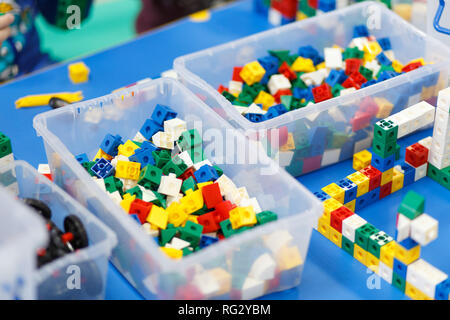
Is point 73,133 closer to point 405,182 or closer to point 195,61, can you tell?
point 195,61

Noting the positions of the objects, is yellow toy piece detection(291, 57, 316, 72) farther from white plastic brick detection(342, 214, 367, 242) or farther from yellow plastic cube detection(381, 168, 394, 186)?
white plastic brick detection(342, 214, 367, 242)

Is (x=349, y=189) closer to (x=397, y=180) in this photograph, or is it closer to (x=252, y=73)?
(x=397, y=180)

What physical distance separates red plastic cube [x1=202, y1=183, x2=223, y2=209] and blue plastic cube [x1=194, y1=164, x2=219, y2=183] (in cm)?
5

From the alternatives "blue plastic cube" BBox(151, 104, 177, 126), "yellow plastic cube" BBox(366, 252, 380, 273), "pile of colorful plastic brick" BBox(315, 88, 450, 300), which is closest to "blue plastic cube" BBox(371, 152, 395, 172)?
"pile of colorful plastic brick" BBox(315, 88, 450, 300)

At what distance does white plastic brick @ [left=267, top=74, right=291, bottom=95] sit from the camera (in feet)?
5.29

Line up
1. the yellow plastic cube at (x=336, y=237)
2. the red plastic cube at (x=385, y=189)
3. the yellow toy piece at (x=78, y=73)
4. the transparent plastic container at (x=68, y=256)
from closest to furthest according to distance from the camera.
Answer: the transparent plastic container at (x=68, y=256), the yellow plastic cube at (x=336, y=237), the red plastic cube at (x=385, y=189), the yellow toy piece at (x=78, y=73)

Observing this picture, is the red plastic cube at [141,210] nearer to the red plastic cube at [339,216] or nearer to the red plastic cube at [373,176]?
the red plastic cube at [339,216]

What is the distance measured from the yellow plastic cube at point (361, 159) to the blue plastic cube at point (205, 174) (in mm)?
325

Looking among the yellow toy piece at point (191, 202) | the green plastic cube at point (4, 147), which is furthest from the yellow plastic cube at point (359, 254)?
the green plastic cube at point (4, 147)

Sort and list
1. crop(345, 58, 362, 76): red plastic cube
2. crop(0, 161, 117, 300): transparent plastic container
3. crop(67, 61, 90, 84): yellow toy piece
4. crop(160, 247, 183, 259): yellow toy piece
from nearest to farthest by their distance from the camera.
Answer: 1. crop(0, 161, 117, 300): transparent plastic container
2. crop(160, 247, 183, 259): yellow toy piece
3. crop(345, 58, 362, 76): red plastic cube
4. crop(67, 61, 90, 84): yellow toy piece

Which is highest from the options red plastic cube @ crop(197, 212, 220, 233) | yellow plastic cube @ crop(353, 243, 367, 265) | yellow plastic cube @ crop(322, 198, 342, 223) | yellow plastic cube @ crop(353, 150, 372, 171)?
red plastic cube @ crop(197, 212, 220, 233)

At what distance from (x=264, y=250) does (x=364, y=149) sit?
53 cm

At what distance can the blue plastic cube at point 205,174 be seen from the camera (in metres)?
1.32

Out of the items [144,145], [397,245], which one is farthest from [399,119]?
[144,145]
